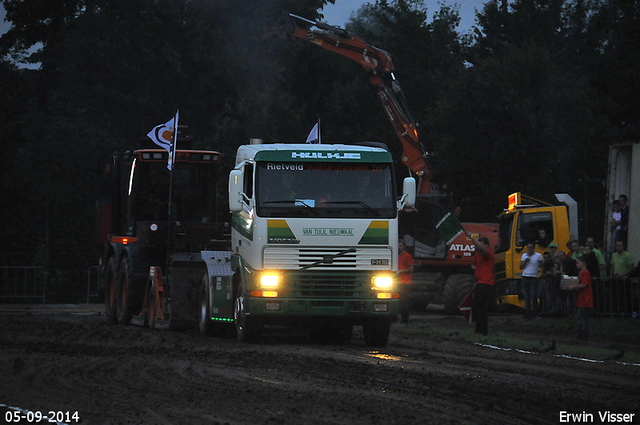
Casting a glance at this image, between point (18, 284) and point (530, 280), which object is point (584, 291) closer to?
point (530, 280)

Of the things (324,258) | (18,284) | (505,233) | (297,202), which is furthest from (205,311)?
(18,284)

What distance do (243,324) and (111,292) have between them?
7.53m

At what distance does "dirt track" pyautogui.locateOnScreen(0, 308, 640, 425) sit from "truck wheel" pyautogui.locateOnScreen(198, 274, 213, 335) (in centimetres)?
172

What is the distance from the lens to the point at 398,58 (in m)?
66.6

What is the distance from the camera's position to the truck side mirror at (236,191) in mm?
15844

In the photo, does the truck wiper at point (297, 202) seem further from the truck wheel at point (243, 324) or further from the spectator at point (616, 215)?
the spectator at point (616, 215)

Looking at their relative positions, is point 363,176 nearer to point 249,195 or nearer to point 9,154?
point 249,195

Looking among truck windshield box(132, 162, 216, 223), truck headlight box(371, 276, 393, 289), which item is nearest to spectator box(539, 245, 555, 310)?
truck windshield box(132, 162, 216, 223)

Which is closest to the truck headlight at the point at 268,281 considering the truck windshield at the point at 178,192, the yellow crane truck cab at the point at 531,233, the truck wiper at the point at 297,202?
the truck wiper at the point at 297,202

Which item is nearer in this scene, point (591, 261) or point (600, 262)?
point (591, 261)

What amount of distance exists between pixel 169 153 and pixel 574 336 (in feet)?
28.0

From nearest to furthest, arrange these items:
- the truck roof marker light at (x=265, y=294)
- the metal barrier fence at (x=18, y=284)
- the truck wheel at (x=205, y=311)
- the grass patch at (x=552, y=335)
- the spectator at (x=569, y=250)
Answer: the grass patch at (x=552, y=335)
the truck roof marker light at (x=265, y=294)
the truck wheel at (x=205, y=311)
the spectator at (x=569, y=250)
the metal barrier fence at (x=18, y=284)

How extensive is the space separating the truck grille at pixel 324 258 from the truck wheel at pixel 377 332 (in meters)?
1.14

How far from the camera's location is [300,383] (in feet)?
35.7
